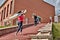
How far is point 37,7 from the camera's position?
4119cm

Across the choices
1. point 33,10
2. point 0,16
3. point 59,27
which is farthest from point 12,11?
point 59,27

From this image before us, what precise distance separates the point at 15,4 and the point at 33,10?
13.2ft

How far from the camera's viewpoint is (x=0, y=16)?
47.8m

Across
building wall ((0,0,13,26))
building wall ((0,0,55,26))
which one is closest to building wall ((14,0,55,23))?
building wall ((0,0,55,26))

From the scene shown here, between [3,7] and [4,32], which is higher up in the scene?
[3,7]

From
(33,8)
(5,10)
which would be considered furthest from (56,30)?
(5,10)

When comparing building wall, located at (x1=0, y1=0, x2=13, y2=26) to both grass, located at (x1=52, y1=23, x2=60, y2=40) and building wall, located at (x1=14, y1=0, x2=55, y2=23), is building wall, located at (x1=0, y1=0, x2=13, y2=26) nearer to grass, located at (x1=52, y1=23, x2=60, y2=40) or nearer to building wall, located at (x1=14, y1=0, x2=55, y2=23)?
building wall, located at (x1=14, y1=0, x2=55, y2=23)

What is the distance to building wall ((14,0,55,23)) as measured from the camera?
3853 centimetres

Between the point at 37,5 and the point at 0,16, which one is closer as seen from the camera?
the point at 37,5

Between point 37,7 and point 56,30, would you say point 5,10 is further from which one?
point 56,30

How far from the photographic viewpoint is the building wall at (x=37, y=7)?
38531 mm

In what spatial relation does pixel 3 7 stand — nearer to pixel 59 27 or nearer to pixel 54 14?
pixel 54 14

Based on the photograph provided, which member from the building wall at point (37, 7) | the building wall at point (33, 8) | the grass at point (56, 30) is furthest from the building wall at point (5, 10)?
the grass at point (56, 30)

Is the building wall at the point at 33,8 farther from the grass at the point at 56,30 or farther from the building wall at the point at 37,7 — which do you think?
the grass at the point at 56,30
